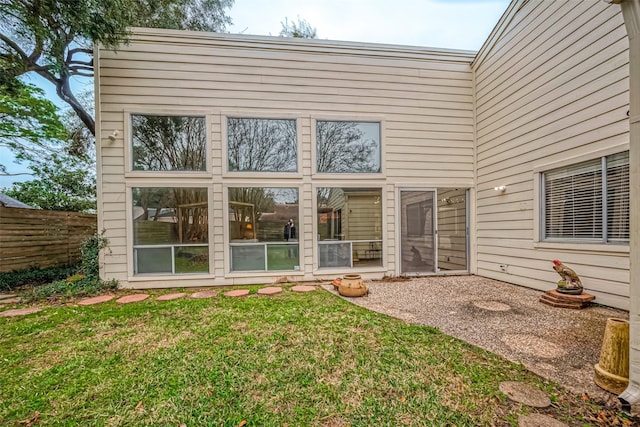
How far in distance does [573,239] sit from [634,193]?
2823 mm

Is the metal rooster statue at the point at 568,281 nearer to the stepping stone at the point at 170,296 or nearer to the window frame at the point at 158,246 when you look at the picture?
the window frame at the point at 158,246

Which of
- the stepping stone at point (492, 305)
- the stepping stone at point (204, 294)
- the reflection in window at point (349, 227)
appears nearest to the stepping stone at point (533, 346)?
the stepping stone at point (492, 305)

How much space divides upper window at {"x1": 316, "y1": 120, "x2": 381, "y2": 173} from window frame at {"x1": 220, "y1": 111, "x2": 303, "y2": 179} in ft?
1.33

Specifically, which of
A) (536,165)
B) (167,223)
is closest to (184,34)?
(167,223)

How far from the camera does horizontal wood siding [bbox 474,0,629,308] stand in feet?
11.8

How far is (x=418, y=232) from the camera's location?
599 cm

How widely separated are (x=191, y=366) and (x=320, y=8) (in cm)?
1072

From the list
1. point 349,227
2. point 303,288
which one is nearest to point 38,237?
point 303,288

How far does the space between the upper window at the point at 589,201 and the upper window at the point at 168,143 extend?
629cm

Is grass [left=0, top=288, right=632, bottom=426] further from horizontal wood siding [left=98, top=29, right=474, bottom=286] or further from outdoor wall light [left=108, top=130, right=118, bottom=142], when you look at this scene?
outdoor wall light [left=108, top=130, right=118, bottom=142]

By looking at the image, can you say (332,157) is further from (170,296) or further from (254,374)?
(254,374)

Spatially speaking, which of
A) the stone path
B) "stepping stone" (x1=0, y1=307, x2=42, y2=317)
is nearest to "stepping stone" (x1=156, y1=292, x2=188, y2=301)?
the stone path

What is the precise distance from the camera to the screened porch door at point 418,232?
5949 mm

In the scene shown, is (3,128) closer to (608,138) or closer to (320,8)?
(320,8)
